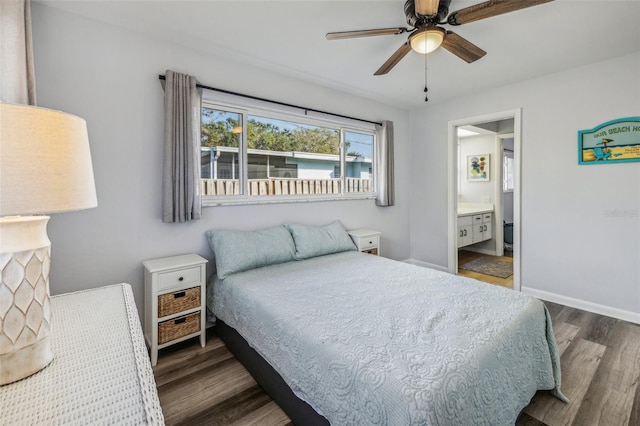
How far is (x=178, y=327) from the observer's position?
223 cm

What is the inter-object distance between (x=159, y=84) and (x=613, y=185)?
4.28 metres

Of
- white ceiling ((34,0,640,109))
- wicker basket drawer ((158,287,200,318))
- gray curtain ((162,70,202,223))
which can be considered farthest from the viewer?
gray curtain ((162,70,202,223))

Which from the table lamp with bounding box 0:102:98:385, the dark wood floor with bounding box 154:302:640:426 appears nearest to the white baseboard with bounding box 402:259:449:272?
the dark wood floor with bounding box 154:302:640:426

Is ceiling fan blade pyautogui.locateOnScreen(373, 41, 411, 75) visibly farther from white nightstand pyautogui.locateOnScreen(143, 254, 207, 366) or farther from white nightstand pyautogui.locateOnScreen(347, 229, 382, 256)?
white nightstand pyautogui.locateOnScreen(143, 254, 207, 366)

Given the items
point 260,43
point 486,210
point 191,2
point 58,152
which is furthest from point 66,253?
point 486,210

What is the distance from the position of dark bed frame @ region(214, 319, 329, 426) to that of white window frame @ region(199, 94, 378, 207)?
→ 1146mm

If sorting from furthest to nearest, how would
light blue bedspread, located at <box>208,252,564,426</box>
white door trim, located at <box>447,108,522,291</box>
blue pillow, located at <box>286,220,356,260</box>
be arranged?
white door trim, located at <box>447,108,522,291</box> < blue pillow, located at <box>286,220,356,260</box> < light blue bedspread, located at <box>208,252,564,426</box>

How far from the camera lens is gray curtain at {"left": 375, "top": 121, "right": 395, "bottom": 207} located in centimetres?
400

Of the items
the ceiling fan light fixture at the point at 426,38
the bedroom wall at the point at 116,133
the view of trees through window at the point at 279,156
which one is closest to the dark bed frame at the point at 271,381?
the bedroom wall at the point at 116,133

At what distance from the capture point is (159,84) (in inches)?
94.8

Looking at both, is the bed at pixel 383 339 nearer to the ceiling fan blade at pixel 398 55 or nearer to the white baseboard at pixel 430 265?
the ceiling fan blade at pixel 398 55

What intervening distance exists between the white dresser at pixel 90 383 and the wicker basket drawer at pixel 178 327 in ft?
3.35

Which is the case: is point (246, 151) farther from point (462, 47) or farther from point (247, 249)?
point (462, 47)

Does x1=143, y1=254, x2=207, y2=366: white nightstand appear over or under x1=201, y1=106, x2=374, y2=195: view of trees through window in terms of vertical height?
under
